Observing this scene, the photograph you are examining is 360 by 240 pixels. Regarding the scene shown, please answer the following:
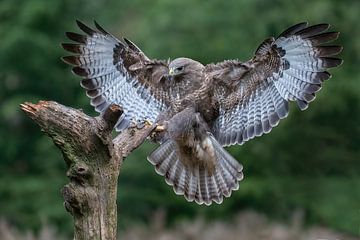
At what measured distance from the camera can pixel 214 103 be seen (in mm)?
9680

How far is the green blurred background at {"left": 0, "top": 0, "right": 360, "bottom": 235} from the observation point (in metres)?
19.2

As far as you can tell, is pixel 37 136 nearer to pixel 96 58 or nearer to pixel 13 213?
pixel 13 213

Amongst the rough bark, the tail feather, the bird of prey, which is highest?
the bird of prey

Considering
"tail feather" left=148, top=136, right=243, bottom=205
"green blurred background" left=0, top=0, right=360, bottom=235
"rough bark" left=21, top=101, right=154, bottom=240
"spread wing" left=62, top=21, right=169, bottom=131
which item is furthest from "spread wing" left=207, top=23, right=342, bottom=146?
"green blurred background" left=0, top=0, right=360, bottom=235

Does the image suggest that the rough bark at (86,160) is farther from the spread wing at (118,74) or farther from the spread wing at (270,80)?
the spread wing at (118,74)

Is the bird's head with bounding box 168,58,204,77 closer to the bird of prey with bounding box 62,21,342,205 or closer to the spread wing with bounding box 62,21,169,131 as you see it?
the bird of prey with bounding box 62,21,342,205

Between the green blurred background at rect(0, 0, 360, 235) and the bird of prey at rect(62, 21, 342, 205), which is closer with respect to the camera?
the bird of prey at rect(62, 21, 342, 205)

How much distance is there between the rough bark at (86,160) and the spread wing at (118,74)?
264 centimetres

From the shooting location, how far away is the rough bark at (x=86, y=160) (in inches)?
278

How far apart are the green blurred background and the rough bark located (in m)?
11.4

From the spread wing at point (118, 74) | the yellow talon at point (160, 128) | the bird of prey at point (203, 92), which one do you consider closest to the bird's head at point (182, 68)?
the bird of prey at point (203, 92)

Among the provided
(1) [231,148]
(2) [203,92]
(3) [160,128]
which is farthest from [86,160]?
(1) [231,148]

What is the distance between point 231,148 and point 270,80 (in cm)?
932

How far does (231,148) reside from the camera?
18953 millimetres
